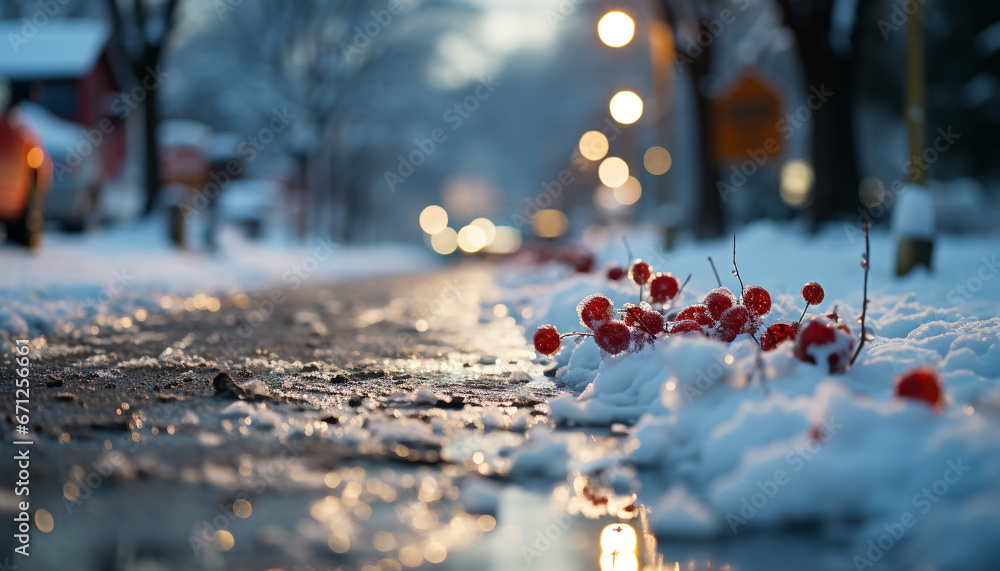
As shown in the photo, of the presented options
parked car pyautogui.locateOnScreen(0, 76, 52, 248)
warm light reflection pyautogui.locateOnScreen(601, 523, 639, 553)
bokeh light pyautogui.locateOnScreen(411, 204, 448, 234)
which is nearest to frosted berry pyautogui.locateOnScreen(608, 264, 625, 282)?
warm light reflection pyautogui.locateOnScreen(601, 523, 639, 553)

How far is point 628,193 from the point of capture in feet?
181

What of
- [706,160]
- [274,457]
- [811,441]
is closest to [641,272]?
[811,441]

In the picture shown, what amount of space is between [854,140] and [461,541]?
480 inches

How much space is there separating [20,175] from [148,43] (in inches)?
338

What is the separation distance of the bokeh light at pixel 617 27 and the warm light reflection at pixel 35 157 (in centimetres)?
835

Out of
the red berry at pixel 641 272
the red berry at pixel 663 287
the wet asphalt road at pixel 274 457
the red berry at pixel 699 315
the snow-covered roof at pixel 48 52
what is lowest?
the wet asphalt road at pixel 274 457

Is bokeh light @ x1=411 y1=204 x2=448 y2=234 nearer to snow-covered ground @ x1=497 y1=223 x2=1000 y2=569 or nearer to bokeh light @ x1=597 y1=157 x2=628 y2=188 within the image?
bokeh light @ x1=597 y1=157 x2=628 y2=188

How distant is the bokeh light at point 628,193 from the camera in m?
50.2

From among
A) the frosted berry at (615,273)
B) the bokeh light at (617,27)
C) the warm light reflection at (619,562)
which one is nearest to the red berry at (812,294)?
the frosted berry at (615,273)

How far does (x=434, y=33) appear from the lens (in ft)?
109

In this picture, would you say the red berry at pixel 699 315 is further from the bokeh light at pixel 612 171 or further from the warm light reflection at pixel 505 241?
the bokeh light at pixel 612 171

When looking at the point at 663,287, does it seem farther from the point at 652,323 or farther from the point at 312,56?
the point at 312,56

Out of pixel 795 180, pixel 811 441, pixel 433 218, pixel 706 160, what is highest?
pixel 433 218

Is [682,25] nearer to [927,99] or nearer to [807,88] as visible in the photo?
[807,88]
